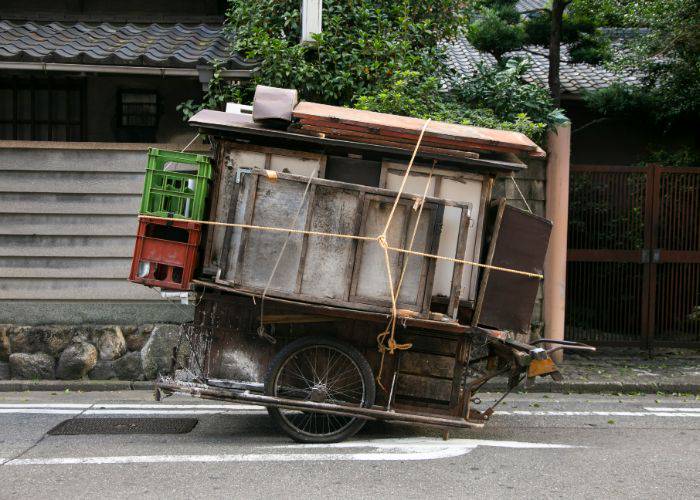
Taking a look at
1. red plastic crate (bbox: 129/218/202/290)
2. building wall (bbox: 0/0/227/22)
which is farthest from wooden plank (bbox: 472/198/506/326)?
building wall (bbox: 0/0/227/22)

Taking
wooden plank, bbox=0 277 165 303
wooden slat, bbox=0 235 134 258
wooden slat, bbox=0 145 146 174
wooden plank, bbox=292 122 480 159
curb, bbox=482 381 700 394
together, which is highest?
wooden slat, bbox=0 145 146 174

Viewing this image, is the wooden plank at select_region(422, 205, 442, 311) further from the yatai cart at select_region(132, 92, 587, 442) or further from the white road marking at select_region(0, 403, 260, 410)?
the white road marking at select_region(0, 403, 260, 410)

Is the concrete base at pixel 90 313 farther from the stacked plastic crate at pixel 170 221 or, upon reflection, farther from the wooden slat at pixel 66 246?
the stacked plastic crate at pixel 170 221

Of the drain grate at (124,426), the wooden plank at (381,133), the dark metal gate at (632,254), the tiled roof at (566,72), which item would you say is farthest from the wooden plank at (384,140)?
the tiled roof at (566,72)

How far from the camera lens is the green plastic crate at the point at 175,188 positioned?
21.1 ft

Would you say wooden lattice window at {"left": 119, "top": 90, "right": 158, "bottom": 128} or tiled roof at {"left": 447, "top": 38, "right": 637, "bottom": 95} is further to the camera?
tiled roof at {"left": 447, "top": 38, "right": 637, "bottom": 95}

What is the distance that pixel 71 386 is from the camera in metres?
9.62

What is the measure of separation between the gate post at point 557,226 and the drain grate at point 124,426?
5.38 m

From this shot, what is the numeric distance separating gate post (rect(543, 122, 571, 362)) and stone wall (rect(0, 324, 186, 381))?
5.12 metres

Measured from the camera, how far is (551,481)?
566cm

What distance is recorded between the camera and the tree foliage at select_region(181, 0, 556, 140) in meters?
10.2

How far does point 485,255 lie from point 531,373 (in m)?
1.13

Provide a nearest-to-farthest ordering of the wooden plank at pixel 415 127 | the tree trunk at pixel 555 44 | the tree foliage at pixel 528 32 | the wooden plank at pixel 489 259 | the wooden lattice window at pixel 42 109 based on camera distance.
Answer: the wooden plank at pixel 415 127 → the wooden plank at pixel 489 259 → the wooden lattice window at pixel 42 109 → the tree trunk at pixel 555 44 → the tree foliage at pixel 528 32

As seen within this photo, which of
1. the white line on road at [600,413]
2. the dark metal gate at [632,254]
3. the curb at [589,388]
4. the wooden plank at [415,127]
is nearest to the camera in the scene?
the wooden plank at [415,127]
